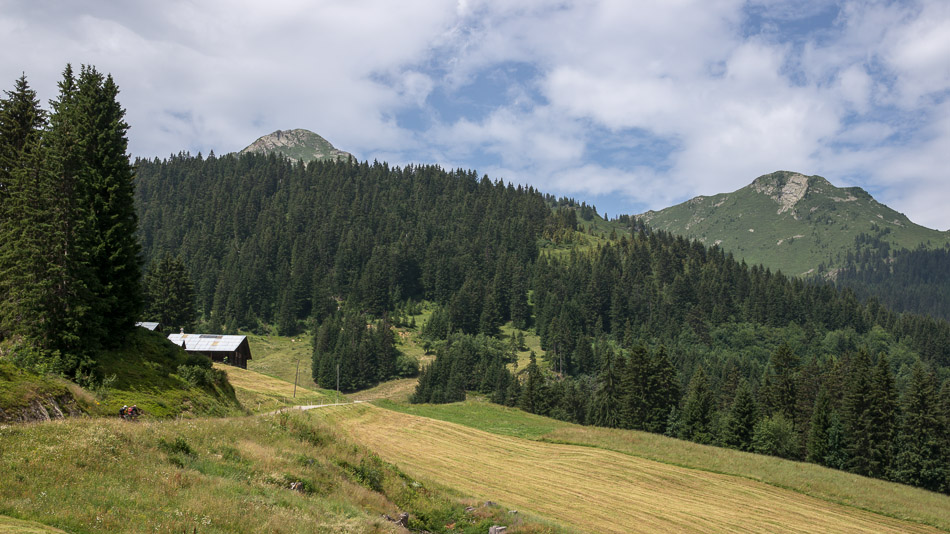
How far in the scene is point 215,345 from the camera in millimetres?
78688

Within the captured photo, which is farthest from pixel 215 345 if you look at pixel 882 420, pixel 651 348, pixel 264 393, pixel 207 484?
pixel 651 348

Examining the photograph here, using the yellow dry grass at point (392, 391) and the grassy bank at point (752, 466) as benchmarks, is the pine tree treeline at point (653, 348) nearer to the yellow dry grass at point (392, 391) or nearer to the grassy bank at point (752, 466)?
the yellow dry grass at point (392, 391)

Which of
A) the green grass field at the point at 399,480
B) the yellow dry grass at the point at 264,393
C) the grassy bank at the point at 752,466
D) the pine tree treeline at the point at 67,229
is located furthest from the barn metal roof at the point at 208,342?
the pine tree treeline at the point at 67,229

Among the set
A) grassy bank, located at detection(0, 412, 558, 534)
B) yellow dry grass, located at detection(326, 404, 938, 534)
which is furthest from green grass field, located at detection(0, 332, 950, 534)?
yellow dry grass, located at detection(326, 404, 938, 534)

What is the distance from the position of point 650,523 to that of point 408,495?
15.3 metres

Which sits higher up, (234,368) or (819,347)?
(819,347)

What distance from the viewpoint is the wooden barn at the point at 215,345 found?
3018 inches

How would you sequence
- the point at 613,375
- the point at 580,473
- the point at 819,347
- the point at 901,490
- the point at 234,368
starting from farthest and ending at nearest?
1. the point at 819,347
2. the point at 613,375
3. the point at 234,368
4. the point at 901,490
5. the point at 580,473

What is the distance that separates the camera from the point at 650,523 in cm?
3022

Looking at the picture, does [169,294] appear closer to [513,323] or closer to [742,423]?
[742,423]

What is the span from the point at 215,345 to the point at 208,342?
105 centimetres

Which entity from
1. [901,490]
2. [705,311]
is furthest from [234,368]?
[705,311]

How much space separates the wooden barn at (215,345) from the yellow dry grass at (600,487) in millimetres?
35206

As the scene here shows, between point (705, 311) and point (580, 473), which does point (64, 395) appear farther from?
point (705, 311)
